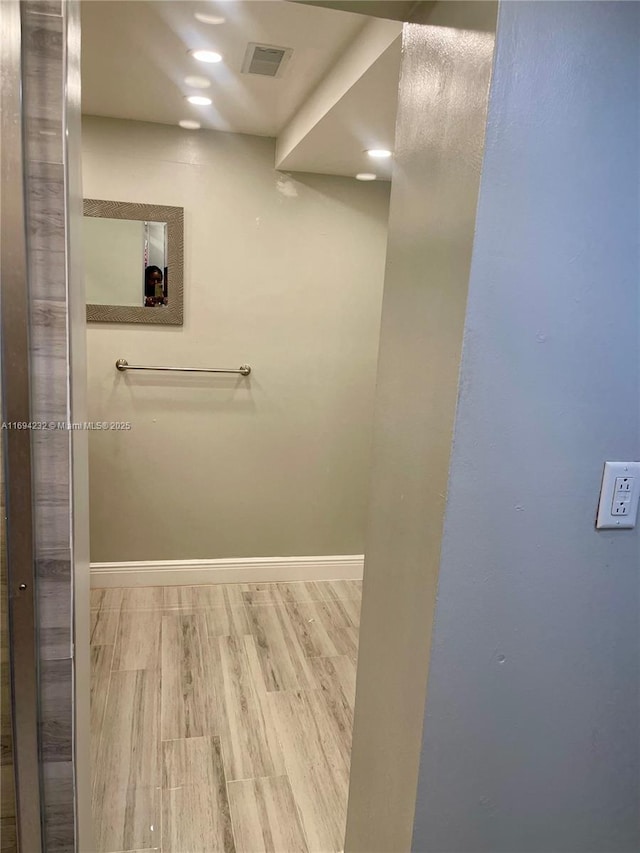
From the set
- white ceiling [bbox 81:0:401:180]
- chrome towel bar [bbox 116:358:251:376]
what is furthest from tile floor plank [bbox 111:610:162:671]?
white ceiling [bbox 81:0:401:180]

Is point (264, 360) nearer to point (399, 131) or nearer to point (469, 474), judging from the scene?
point (399, 131)

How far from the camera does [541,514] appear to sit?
40.1 inches

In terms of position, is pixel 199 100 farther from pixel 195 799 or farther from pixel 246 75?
pixel 195 799

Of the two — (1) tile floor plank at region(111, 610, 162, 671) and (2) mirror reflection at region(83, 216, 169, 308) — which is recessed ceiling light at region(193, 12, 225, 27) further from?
(1) tile floor plank at region(111, 610, 162, 671)

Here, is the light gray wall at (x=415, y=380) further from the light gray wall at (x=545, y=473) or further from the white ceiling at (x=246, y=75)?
the white ceiling at (x=246, y=75)

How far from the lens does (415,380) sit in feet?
3.65

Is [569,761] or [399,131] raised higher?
[399,131]

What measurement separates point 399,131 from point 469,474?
2.42ft

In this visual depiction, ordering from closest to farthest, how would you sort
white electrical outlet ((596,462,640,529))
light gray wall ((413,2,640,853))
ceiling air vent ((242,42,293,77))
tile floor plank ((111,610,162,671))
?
1. light gray wall ((413,2,640,853))
2. white electrical outlet ((596,462,640,529))
3. ceiling air vent ((242,42,293,77))
4. tile floor plank ((111,610,162,671))

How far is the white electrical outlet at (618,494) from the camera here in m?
1.03

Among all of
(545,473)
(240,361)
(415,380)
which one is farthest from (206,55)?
(545,473)

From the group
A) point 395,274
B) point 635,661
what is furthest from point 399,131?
point 635,661

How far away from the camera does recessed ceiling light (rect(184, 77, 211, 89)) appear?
2127 millimetres

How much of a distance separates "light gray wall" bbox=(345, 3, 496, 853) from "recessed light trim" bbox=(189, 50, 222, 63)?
0.98 metres
